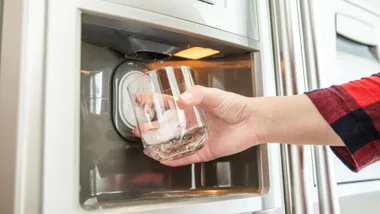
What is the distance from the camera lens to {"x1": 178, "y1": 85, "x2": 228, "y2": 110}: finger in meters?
0.60

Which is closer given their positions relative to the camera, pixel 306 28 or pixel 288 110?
pixel 288 110

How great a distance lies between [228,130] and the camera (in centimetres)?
73

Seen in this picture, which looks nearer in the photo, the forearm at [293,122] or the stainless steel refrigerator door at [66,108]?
the stainless steel refrigerator door at [66,108]

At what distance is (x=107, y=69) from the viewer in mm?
703

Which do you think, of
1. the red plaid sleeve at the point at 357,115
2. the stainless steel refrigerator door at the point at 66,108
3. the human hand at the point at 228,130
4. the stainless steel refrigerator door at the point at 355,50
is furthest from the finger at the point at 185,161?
the stainless steel refrigerator door at the point at 355,50

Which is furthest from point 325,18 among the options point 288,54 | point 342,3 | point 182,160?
point 182,160

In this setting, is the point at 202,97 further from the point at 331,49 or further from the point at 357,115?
the point at 331,49

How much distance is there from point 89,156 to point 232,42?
30cm

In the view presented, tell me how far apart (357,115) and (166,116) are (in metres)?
0.30

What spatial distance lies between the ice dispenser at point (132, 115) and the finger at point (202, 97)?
96 millimetres

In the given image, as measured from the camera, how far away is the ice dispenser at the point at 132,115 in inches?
25.3

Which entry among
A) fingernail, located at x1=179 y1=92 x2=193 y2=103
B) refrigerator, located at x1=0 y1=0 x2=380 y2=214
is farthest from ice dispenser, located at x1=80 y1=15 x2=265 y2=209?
fingernail, located at x1=179 y1=92 x2=193 y2=103

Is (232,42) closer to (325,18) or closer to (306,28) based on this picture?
(306,28)

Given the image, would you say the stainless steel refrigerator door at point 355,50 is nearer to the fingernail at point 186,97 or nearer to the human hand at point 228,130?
the human hand at point 228,130
